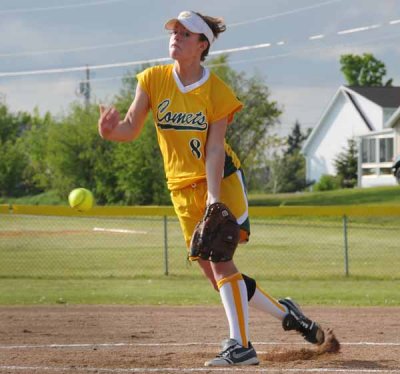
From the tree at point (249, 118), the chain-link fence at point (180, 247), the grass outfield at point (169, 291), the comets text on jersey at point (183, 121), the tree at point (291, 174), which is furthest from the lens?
the tree at point (291, 174)

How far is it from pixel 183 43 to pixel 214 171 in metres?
0.85

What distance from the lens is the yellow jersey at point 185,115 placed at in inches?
230

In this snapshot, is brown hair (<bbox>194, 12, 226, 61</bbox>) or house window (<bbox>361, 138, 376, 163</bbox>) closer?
brown hair (<bbox>194, 12, 226, 61</bbox>)

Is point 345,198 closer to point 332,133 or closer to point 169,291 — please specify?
point 332,133

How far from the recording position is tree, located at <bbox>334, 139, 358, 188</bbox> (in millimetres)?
56756

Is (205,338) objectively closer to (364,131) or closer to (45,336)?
(45,336)

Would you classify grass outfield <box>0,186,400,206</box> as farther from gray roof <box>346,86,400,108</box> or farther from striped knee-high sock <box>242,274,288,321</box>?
striped knee-high sock <box>242,274,288,321</box>

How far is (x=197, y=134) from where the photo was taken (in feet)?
19.1

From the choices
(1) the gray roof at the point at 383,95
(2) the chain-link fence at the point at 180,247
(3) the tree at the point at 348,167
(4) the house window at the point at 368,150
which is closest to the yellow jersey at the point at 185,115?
(2) the chain-link fence at the point at 180,247

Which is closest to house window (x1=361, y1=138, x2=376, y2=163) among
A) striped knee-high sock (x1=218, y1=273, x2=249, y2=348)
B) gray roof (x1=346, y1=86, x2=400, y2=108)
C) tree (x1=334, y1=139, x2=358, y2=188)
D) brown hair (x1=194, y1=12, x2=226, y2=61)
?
tree (x1=334, y1=139, x2=358, y2=188)

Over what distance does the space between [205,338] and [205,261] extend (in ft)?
6.38

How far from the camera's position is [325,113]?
64.6 meters

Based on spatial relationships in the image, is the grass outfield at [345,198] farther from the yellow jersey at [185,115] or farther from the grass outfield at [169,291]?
the yellow jersey at [185,115]

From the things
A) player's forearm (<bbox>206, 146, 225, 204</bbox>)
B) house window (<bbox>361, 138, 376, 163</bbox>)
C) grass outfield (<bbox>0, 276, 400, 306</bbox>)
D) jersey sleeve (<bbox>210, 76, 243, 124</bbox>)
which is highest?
house window (<bbox>361, 138, 376, 163</bbox>)
